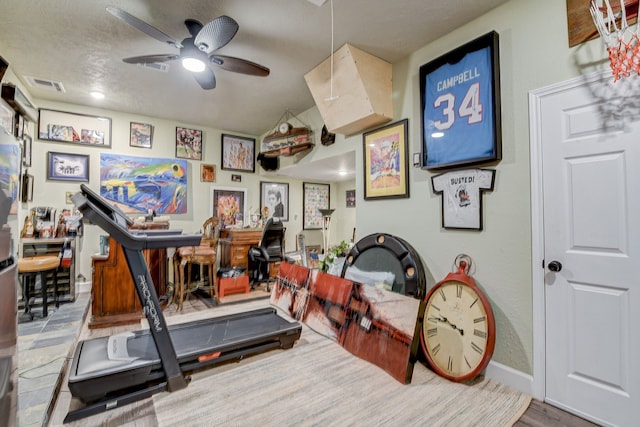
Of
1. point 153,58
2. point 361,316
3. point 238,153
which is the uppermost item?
point 153,58

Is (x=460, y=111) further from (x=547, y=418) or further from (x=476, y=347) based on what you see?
(x=547, y=418)

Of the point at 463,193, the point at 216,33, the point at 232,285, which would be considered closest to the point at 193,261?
the point at 232,285

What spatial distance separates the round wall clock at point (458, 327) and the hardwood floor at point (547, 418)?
0.33 m

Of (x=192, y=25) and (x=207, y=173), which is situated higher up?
(x=192, y=25)

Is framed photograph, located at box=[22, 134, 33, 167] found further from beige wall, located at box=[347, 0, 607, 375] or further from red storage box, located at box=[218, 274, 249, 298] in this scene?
beige wall, located at box=[347, 0, 607, 375]

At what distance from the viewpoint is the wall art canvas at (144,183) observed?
4270 mm

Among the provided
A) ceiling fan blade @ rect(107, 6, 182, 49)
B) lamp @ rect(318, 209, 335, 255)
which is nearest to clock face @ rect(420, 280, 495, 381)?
lamp @ rect(318, 209, 335, 255)

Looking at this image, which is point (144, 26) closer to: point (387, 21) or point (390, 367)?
point (387, 21)

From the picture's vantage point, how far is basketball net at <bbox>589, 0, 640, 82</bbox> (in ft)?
4.99

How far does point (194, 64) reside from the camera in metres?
2.50

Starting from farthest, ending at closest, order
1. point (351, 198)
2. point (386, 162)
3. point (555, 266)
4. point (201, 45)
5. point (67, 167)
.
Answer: point (351, 198) < point (67, 167) < point (386, 162) < point (201, 45) < point (555, 266)

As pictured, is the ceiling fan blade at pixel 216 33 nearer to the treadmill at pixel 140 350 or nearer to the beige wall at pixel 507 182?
the treadmill at pixel 140 350

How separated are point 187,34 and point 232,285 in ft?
10.8

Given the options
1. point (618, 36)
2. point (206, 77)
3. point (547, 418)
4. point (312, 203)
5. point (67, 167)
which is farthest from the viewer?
point (312, 203)
